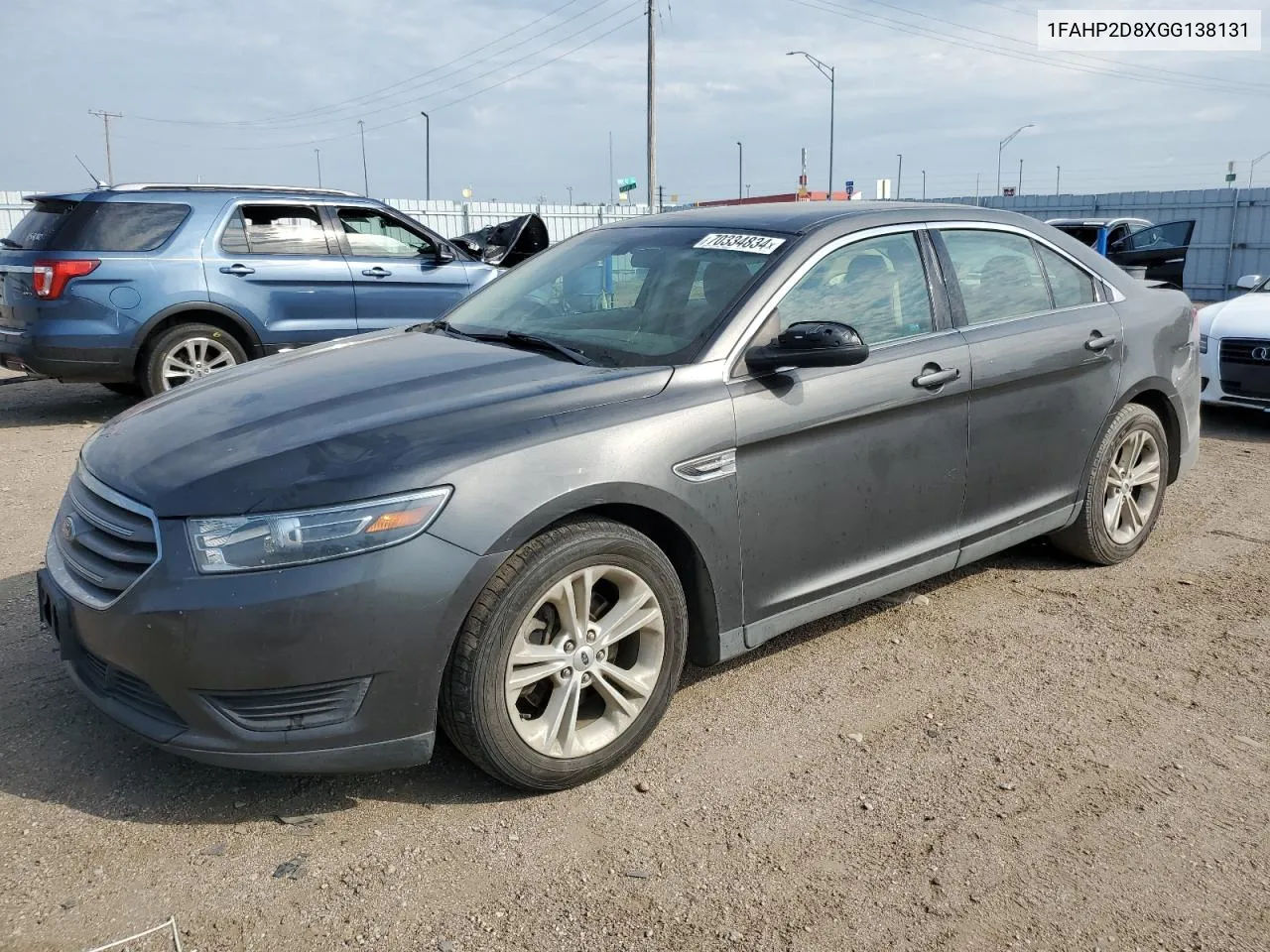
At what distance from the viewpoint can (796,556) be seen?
11.8 feet

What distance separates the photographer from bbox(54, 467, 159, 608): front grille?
2.82 meters

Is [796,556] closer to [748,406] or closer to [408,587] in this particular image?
[748,406]

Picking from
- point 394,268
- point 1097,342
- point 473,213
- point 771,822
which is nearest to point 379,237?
point 394,268

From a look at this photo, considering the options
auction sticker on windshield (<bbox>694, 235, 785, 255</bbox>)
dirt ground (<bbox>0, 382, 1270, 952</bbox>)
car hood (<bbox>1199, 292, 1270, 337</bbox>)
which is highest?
auction sticker on windshield (<bbox>694, 235, 785, 255</bbox>)

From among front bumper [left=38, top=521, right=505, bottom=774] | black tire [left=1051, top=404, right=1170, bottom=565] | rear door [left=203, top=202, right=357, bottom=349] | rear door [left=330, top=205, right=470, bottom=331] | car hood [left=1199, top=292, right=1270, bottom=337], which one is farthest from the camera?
rear door [left=330, top=205, right=470, bottom=331]

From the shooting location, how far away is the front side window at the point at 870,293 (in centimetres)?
374

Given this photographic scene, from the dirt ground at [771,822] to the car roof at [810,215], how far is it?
161 centimetres

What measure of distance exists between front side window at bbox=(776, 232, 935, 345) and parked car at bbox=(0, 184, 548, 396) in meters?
5.39

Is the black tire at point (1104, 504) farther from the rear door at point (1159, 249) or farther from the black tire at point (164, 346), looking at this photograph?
the rear door at point (1159, 249)

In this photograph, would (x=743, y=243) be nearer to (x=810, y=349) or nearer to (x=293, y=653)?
(x=810, y=349)

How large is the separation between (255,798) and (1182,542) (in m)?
4.58

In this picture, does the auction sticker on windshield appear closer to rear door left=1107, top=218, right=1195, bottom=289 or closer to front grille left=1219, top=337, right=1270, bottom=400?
front grille left=1219, top=337, right=1270, bottom=400

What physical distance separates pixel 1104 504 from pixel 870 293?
1.79 metres

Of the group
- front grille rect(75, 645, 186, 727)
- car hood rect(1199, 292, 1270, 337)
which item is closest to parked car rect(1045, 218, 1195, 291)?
car hood rect(1199, 292, 1270, 337)
